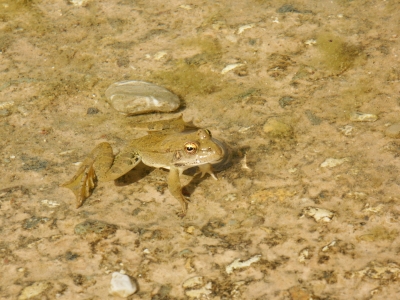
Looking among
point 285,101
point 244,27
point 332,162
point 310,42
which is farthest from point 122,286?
point 244,27

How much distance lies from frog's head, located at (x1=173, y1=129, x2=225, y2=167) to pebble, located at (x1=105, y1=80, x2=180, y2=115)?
1.00 meters

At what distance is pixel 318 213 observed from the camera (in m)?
5.08

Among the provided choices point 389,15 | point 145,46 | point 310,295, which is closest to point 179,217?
point 310,295

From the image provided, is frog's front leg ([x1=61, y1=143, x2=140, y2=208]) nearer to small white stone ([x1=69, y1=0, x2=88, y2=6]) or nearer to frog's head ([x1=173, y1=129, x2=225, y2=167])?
frog's head ([x1=173, y1=129, x2=225, y2=167])

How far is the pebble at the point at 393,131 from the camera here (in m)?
5.90

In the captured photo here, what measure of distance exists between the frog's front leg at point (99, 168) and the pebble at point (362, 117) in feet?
8.82

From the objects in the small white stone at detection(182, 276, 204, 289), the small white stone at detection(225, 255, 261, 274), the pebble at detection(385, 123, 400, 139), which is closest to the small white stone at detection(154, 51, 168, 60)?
the pebble at detection(385, 123, 400, 139)

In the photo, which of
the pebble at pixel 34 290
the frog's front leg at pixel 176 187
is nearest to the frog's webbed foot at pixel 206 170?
the frog's front leg at pixel 176 187

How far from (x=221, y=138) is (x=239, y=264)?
209 cm

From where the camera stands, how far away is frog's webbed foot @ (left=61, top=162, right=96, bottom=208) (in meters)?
5.56

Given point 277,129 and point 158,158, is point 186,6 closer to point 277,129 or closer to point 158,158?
point 277,129

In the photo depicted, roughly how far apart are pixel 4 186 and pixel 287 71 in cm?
406

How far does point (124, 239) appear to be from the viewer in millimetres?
5082

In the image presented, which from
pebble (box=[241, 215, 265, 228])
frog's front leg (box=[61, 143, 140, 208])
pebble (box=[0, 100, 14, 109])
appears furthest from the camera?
pebble (box=[0, 100, 14, 109])
